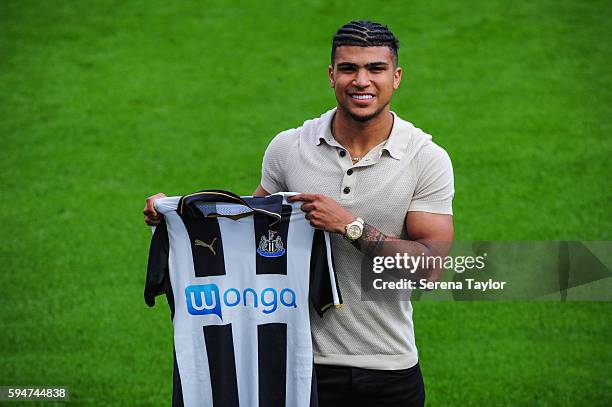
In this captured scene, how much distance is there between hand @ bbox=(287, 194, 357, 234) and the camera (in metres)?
3.15

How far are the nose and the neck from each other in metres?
0.12

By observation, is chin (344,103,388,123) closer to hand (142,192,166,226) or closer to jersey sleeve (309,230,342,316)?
jersey sleeve (309,230,342,316)

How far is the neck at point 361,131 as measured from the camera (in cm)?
329

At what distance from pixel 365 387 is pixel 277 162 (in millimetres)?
863

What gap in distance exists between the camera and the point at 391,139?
10.8 ft

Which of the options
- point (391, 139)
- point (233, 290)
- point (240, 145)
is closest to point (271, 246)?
point (233, 290)

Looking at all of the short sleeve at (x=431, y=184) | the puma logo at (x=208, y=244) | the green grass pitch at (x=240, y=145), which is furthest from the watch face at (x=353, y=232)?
the green grass pitch at (x=240, y=145)

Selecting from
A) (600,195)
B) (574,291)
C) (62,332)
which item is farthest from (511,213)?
(62,332)

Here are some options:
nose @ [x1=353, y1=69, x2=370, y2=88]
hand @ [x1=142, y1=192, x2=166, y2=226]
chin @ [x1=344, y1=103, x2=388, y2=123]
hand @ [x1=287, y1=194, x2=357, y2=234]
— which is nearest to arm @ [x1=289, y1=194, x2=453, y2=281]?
hand @ [x1=287, y1=194, x2=357, y2=234]

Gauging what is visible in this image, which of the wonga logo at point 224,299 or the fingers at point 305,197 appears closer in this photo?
the fingers at point 305,197

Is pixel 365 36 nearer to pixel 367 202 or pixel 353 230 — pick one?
pixel 367 202

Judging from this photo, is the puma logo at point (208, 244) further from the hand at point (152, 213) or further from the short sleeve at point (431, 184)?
the short sleeve at point (431, 184)

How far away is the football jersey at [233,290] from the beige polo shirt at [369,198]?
0.12 m

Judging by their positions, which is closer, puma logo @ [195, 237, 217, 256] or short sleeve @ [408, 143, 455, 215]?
short sleeve @ [408, 143, 455, 215]
